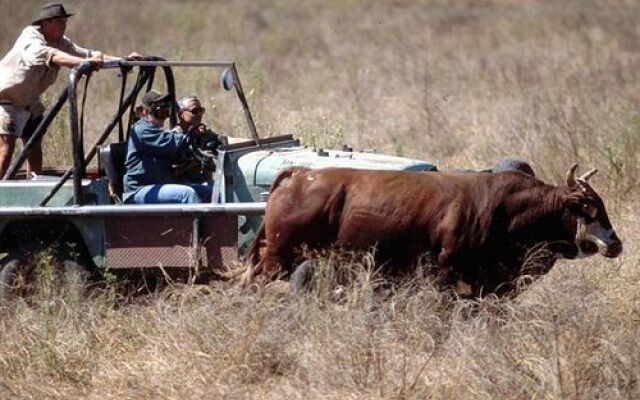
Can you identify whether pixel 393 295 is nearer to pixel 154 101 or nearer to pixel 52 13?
pixel 154 101

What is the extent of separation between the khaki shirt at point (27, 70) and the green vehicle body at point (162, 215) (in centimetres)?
102

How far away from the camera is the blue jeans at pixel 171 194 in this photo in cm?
958

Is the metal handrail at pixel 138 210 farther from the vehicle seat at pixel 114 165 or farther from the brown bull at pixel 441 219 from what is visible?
the vehicle seat at pixel 114 165

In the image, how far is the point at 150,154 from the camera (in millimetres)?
9773

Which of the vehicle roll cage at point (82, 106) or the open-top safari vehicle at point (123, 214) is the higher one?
the vehicle roll cage at point (82, 106)

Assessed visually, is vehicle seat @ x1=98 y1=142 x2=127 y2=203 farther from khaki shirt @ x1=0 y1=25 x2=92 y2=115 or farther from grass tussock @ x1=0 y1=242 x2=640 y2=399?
grass tussock @ x1=0 y1=242 x2=640 y2=399

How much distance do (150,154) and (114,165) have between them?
1.25 feet

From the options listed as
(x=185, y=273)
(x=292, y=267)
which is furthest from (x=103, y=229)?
(x=292, y=267)

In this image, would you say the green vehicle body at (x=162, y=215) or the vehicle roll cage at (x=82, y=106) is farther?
the vehicle roll cage at (x=82, y=106)

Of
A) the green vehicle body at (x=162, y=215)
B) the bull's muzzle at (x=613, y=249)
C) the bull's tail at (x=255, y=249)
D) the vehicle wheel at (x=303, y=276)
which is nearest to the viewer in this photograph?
the vehicle wheel at (x=303, y=276)

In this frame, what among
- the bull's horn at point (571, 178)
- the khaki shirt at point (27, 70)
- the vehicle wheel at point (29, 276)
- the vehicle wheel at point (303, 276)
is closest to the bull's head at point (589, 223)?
the bull's horn at point (571, 178)

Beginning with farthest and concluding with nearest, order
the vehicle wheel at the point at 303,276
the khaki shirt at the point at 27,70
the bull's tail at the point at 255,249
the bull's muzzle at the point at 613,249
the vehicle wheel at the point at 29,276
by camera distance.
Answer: the khaki shirt at the point at 27,70 → the vehicle wheel at the point at 29,276 → the bull's tail at the point at 255,249 → the bull's muzzle at the point at 613,249 → the vehicle wheel at the point at 303,276

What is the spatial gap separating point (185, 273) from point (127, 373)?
1616 mm

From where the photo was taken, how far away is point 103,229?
9578mm
